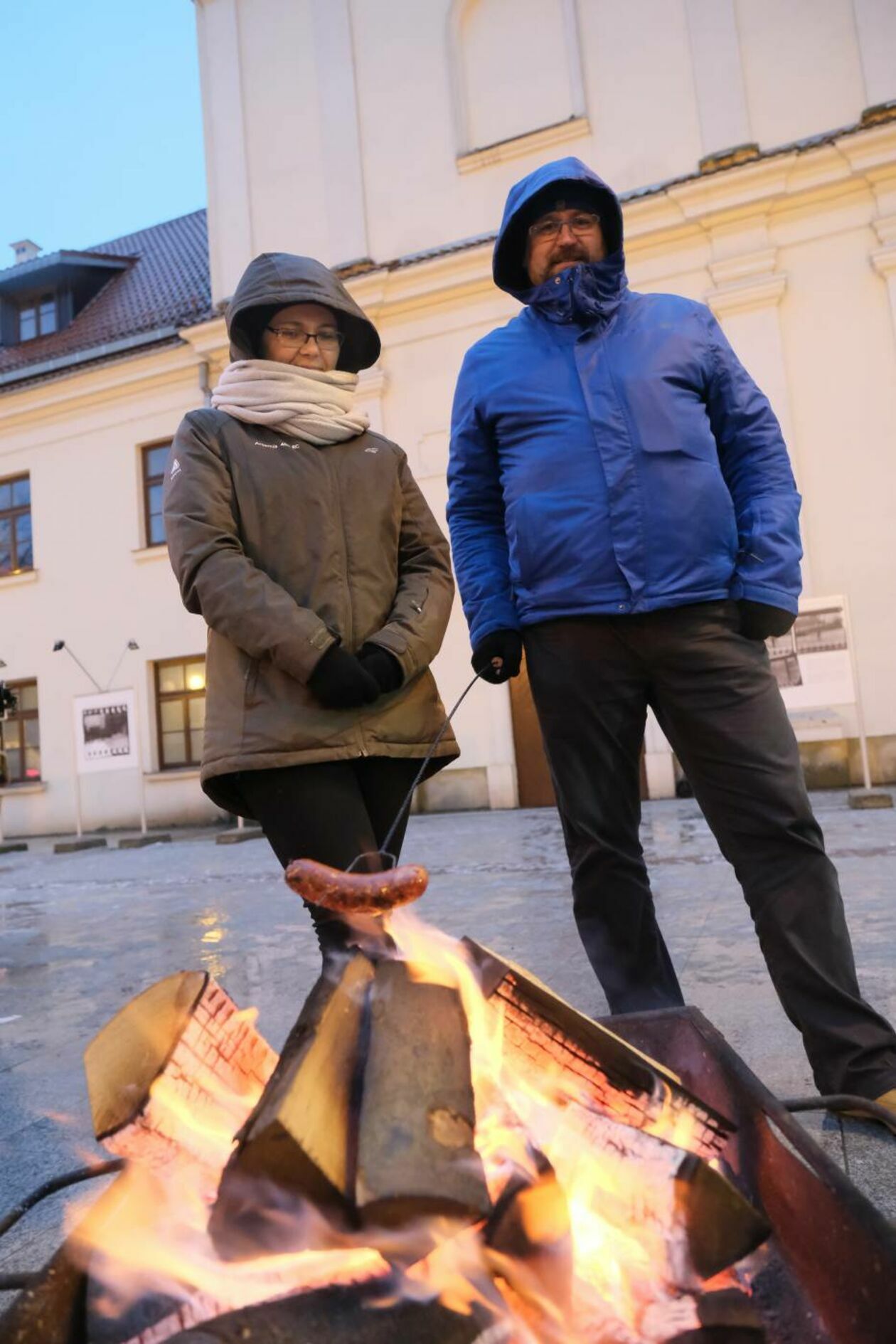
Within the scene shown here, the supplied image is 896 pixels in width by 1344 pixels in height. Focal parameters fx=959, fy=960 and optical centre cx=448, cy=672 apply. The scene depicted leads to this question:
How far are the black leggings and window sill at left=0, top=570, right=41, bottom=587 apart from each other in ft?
45.6

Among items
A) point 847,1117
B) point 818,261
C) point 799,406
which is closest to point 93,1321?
point 847,1117

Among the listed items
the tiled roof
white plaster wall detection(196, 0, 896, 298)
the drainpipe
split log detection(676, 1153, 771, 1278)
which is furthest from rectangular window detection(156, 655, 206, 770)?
split log detection(676, 1153, 771, 1278)

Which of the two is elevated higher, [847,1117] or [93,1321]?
[93,1321]

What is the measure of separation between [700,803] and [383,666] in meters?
0.73

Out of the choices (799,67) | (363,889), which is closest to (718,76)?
(799,67)

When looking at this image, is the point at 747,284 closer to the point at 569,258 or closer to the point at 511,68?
the point at 511,68

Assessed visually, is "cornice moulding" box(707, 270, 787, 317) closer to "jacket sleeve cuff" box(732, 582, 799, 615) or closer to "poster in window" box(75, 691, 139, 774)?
"poster in window" box(75, 691, 139, 774)

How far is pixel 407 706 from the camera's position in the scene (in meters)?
1.83

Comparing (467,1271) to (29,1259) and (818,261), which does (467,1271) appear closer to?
(29,1259)

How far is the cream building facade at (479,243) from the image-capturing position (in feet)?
33.0

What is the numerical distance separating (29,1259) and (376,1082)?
0.84 metres

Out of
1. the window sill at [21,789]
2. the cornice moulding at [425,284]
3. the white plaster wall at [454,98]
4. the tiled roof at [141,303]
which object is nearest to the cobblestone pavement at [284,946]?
the window sill at [21,789]

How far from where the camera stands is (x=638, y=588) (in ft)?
6.36

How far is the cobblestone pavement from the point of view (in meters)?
1.96
